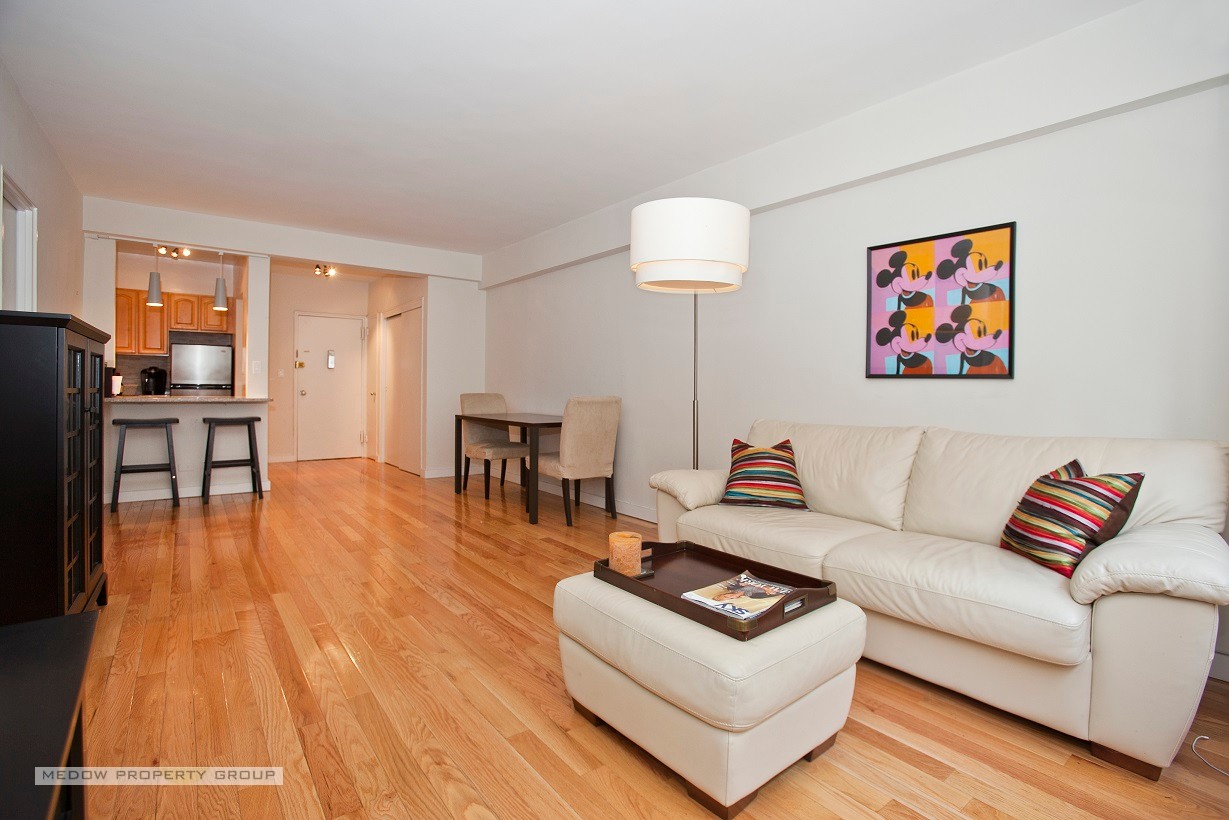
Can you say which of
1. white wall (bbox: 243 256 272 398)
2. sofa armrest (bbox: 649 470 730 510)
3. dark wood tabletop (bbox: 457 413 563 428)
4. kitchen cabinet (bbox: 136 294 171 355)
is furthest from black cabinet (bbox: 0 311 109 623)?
kitchen cabinet (bbox: 136 294 171 355)

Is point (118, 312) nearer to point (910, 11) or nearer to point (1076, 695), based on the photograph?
point (910, 11)

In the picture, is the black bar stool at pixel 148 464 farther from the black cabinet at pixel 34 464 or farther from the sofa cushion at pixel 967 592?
the sofa cushion at pixel 967 592

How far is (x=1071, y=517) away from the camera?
197cm

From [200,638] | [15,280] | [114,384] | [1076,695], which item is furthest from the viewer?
[114,384]

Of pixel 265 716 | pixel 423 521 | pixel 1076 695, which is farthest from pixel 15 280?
pixel 1076 695

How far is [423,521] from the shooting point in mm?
4531

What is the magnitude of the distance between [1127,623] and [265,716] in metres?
2.55

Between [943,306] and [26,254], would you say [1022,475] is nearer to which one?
[943,306]

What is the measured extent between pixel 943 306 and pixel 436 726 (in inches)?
109

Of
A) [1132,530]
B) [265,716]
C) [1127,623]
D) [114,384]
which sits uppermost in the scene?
[114,384]

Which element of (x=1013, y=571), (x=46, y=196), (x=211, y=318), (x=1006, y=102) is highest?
(x=1006, y=102)

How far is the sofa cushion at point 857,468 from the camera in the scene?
106 inches

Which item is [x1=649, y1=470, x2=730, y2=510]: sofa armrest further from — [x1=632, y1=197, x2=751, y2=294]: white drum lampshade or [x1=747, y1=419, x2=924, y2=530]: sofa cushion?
[x1=632, y1=197, x2=751, y2=294]: white drum lampshade

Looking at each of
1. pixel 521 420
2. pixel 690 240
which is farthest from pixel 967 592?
pixel 521 420
